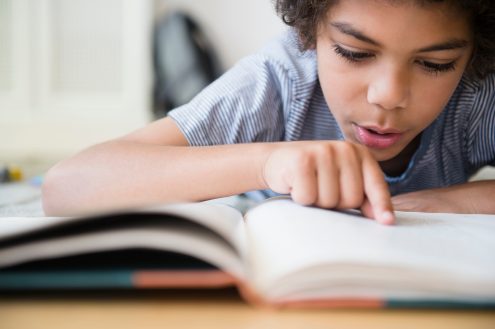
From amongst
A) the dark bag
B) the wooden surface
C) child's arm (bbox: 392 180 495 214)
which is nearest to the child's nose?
child's arm (bbox: 392 180 495 214)

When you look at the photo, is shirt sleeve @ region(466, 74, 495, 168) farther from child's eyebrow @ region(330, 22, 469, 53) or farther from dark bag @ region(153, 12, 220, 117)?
dark bag @ region(153, 12, 220, 117)

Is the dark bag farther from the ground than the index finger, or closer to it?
farther from the ground

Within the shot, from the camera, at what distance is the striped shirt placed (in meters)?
0.78

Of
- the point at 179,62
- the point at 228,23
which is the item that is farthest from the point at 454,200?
the point at 228,23

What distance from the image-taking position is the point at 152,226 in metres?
0.32

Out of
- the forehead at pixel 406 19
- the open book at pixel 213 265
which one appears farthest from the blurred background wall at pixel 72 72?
the open book at pixel 213 265

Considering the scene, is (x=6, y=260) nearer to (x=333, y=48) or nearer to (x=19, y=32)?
(x=333, y=48)

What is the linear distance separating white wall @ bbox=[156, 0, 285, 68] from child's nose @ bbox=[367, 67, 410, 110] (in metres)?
1.77

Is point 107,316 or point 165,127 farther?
point 165,127

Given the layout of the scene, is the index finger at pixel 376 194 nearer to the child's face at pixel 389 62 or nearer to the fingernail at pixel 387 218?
the fingernail at pixel 387 218

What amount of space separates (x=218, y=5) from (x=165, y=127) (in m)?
1.77

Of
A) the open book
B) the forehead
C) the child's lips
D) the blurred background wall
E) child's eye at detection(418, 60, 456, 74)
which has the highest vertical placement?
the blurred background wall

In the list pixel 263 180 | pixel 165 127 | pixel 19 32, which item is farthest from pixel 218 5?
pixel 263 180

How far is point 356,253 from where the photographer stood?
32 cm
